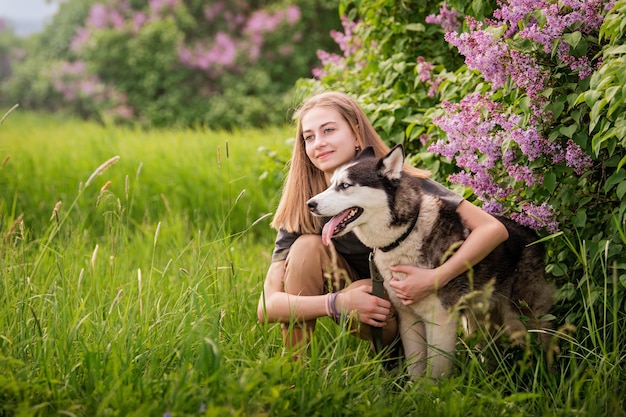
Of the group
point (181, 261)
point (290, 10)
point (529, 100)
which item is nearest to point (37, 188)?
point (181, 261)

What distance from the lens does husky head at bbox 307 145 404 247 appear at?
2988mm

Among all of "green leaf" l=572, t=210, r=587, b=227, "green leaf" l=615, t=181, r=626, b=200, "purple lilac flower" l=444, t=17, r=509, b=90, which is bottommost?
"green leaf" l=572, t=210, r=587, b=227

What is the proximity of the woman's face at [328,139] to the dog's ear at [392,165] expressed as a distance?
44cm

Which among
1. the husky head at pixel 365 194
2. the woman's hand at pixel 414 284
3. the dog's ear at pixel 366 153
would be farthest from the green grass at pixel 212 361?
the dog's ear at pixel 366 153

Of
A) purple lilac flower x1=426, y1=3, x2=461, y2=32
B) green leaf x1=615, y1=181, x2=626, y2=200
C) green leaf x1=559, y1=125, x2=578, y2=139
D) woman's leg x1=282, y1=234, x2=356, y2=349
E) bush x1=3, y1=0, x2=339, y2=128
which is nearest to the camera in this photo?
green leaf x1=615, y1=181, x2=626, y2=200

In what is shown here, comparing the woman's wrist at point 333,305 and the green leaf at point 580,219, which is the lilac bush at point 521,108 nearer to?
the green leaf at point 580,219

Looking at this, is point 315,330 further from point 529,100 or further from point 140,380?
point 529,100

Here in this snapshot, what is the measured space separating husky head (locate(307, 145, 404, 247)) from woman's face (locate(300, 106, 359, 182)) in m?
0.34

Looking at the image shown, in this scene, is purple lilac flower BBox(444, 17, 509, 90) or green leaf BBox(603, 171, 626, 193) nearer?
green leaf BBox(603, 171, 626, 193)

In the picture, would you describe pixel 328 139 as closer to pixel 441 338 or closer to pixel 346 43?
pixel 441 338

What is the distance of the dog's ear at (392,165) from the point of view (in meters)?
3.00

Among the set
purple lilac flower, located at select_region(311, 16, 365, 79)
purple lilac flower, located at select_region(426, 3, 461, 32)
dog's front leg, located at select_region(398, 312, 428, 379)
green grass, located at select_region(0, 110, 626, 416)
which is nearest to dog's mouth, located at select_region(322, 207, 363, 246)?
green grass, located at select_region(0, 110, 626, 416)

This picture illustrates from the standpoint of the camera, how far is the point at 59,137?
9336 millimetres

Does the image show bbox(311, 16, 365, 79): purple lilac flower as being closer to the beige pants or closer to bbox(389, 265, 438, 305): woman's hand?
the beige pants
